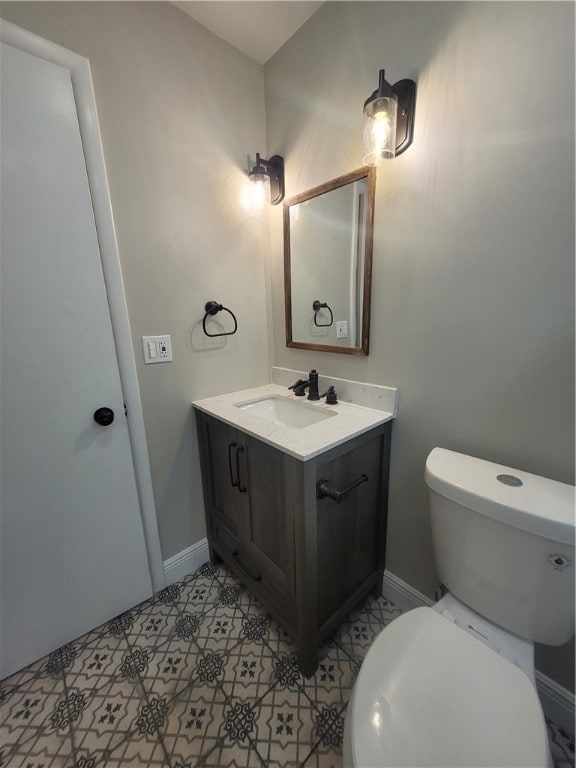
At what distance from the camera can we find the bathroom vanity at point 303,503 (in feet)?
3.16

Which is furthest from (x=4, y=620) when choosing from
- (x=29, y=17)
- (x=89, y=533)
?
(x=29, y=17)

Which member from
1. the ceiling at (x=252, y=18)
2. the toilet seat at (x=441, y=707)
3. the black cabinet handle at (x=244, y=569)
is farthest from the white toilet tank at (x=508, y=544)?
the ceiling at (x=252, y=18)

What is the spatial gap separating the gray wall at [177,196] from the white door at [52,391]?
0.13 m

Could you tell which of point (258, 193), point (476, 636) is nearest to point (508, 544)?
point (476, 636)

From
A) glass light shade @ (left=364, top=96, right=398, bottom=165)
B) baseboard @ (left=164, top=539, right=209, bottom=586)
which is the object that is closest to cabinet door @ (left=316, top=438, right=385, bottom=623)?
baseboard @ (left=164, top=539, right=209, bottom=586)

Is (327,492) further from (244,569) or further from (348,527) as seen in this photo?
(244,569)

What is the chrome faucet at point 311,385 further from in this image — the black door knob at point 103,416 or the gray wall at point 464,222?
the black door knob at point 103,416

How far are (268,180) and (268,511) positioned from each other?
153 cm

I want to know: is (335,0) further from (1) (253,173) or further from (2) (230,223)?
(2) (230,223)

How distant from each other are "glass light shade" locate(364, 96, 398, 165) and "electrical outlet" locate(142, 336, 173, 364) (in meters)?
1.04

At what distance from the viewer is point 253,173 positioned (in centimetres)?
139

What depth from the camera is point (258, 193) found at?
149cm

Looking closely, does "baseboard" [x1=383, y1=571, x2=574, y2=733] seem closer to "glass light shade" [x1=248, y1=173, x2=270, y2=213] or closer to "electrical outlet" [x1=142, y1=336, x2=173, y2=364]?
"electrical outlet" [x1=142, y1=336, x2=173, y2=364]

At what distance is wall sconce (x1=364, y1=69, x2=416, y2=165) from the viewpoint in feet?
3.08
